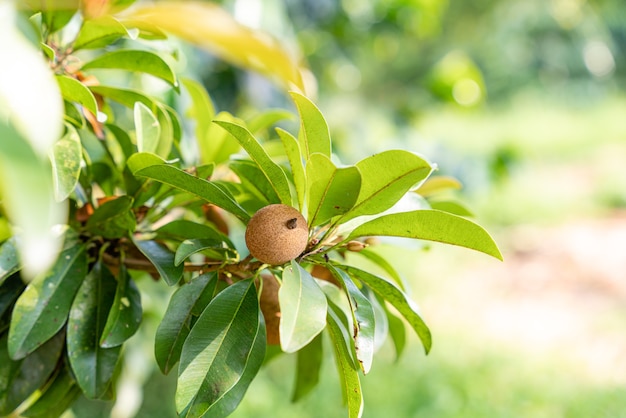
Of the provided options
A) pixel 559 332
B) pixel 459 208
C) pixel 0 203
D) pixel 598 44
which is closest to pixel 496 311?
pixel 559 332

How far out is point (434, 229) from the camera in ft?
1.38

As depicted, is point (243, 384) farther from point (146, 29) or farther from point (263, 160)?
point (146, 29)

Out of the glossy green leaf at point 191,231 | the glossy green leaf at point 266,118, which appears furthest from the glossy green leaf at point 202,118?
the glossy green leaf at point 191,231

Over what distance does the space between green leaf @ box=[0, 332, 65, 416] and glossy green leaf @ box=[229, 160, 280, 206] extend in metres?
0.18

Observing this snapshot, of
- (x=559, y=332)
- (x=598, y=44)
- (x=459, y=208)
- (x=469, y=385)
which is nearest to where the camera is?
(x=459, y=208)

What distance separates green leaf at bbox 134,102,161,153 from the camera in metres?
0.48

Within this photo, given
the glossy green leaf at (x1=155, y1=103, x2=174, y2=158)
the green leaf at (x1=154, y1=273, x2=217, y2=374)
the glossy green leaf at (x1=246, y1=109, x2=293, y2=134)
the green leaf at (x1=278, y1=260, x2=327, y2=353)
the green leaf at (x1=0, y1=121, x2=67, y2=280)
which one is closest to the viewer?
the green leaf at (x1=0, y1=121, x2=67, y2=280)

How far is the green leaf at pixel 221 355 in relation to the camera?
40 cm

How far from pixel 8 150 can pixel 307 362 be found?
414mm

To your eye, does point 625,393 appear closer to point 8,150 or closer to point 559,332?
point 559,332

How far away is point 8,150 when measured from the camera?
217 millimetres

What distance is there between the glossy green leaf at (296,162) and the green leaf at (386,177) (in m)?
0.04

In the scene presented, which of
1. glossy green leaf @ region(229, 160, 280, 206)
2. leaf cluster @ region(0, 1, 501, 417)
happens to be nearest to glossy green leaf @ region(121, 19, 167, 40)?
leaf cluster @ region(0, 1, 501, 417)

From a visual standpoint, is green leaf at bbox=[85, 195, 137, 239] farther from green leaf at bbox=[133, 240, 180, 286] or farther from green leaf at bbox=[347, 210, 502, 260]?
green leaf at bbox=[347, 210, 502, 260]
